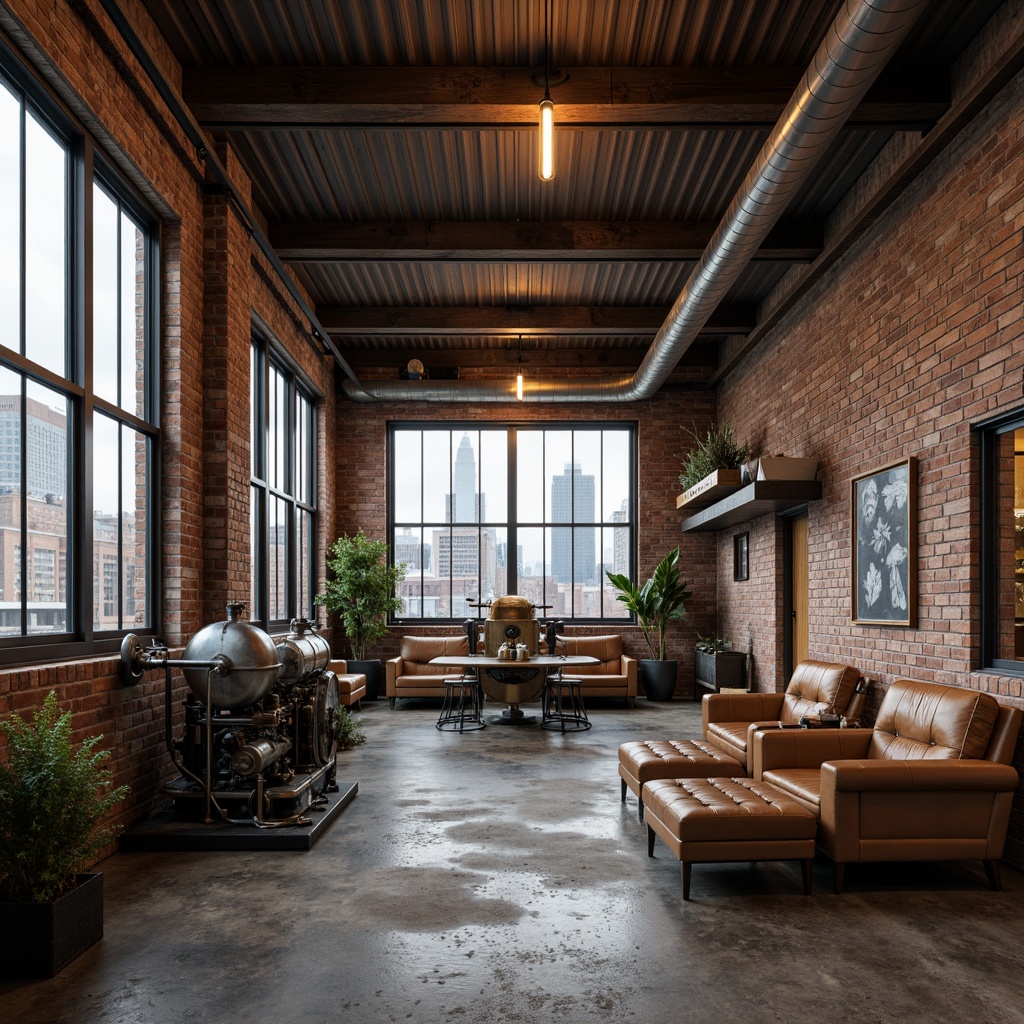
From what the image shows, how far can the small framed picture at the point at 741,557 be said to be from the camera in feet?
34.5

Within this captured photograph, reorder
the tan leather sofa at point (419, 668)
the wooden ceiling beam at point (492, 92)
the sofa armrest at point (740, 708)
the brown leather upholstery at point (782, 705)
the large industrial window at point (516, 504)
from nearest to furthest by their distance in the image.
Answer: the wooden ceiling beam at point (492, 92), the brown leather upholstery at point (782, 705), the sofa armrest at point (740, 708), the tan leather sofa at point (419, 668), the large industrial window at point (516, 504)

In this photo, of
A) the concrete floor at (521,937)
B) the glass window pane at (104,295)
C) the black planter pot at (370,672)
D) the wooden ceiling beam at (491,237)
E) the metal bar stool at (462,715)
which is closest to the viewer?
the concrete floor at (521,937)

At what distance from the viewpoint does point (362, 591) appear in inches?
444

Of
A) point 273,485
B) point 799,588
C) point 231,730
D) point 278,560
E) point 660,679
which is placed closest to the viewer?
point 231,730

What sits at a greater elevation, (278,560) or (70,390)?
(70,390)

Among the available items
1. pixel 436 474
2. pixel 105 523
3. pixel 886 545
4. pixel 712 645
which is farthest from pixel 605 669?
pixel 105 523

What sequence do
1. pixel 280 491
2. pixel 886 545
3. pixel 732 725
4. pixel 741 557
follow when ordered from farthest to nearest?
1. pixel 741 557
2. pixel 280 491
3. pixel 732 725
4. pixel 886 545

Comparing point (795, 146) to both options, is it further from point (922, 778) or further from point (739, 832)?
point (739, 832)

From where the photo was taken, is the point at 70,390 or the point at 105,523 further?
the point at 105,523

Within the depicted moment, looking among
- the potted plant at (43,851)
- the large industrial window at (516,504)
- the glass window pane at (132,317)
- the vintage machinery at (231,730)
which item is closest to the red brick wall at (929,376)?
the vintage machinery at (231,730)

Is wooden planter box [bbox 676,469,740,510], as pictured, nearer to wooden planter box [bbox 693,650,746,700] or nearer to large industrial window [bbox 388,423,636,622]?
wooden planter box [bbox 693,650,746,700]

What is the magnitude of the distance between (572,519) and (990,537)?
8.00m

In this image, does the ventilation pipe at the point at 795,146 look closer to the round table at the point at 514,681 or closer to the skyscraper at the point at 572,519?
the skyscraper at the point at 572,519

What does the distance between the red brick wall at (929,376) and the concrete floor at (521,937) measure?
49.0 inches
